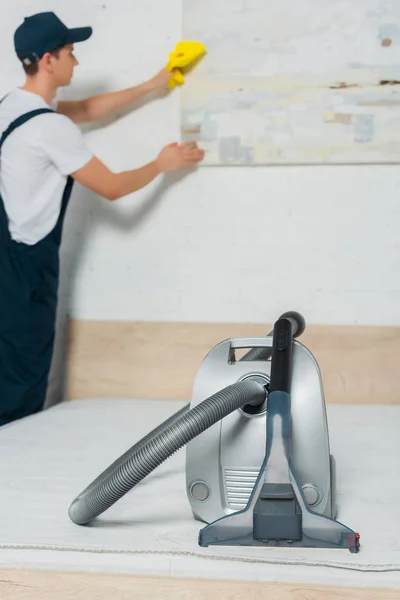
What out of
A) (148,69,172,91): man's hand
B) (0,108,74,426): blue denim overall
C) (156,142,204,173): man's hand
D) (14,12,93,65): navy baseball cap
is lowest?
(0,108,74,426): blue denim overall

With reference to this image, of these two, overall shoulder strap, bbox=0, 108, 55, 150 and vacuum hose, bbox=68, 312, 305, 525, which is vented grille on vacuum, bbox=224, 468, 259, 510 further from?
overall shoulder strap, bbox=0, 108, 55, 150

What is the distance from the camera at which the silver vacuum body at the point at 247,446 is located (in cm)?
119

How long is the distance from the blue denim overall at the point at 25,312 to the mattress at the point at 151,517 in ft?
0.76

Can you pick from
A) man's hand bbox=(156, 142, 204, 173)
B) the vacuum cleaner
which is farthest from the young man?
the vacuum cleaner

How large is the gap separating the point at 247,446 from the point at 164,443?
16cm

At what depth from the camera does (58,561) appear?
3.62ft

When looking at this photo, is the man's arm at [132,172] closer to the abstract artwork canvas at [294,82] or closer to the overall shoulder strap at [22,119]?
the abstract artwork canvas at [294,82]

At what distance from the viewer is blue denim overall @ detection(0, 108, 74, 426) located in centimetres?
237

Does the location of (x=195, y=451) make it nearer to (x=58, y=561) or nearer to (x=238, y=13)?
(x=58, y=561)

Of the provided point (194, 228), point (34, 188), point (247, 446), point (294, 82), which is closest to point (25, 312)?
point (34, 188)

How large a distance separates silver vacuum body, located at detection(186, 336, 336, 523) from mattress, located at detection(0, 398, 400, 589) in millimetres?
74

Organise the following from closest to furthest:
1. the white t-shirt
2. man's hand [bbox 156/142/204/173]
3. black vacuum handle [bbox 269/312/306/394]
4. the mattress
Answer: the mattress → black vacuum handle [bbox 269/312/306/394] → the white t-shirt → man's hand [bbox 156/142/204/173]

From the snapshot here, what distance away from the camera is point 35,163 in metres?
2.36

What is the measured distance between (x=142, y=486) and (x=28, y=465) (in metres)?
0.31
